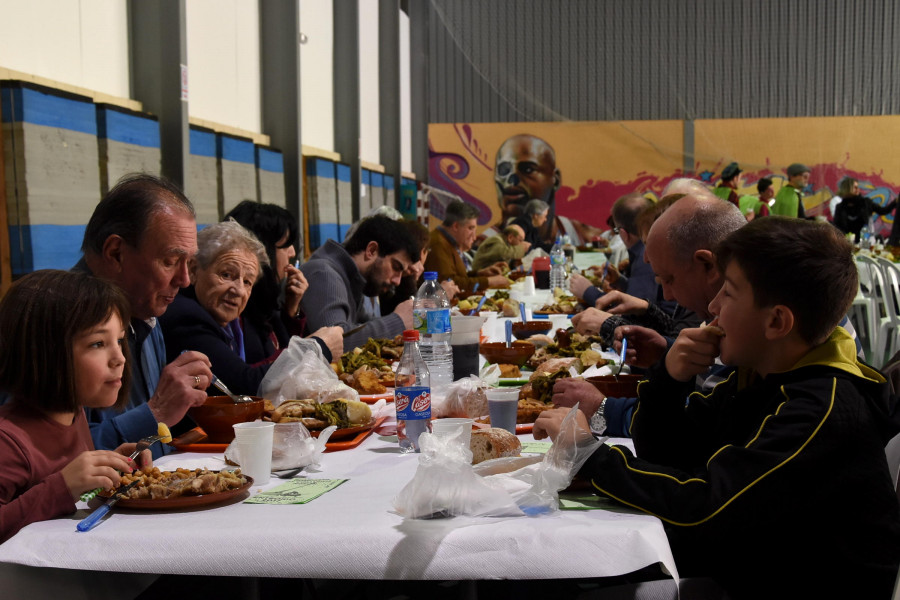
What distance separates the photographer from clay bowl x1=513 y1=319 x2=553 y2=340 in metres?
3.60

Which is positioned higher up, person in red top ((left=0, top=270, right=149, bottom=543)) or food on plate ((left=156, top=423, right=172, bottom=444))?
person in red top ((left=0, top=270, right=149, bottom=543))

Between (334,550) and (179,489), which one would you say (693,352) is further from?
(179,489)

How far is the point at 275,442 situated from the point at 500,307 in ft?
11.3

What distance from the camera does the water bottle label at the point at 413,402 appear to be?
73.9 inches

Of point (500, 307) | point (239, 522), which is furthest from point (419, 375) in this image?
point (500, 307)

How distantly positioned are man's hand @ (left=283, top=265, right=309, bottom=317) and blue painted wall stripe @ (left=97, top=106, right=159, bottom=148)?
1593mm

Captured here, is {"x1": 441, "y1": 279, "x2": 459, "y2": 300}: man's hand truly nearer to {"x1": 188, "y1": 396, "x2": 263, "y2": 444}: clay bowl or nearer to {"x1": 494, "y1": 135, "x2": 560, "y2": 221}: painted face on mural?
{"x1": 188, "y1": 396, "x2": 263, "y2": 444}: clay bowl

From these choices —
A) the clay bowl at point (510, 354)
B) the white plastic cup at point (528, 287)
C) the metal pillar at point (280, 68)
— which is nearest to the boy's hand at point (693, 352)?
the clay bowl at point (510, 354)

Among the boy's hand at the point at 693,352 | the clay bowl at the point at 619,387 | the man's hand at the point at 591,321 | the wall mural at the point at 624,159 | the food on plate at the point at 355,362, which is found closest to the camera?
the boy's hand at the point at 693,352

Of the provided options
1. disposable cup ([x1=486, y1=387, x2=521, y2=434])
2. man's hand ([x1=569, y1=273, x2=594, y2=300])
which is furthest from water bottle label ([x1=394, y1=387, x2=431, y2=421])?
man's hand ([x1=569, y1=273, x2=594, y2=300])

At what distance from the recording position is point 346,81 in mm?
10062

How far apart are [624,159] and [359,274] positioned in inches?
442

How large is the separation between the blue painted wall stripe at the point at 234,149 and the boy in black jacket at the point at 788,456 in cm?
530

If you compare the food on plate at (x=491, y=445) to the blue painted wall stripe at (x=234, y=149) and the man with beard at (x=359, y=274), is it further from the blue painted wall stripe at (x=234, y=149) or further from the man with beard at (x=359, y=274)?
the blue painted wall stripe at (x=234, y=149)
